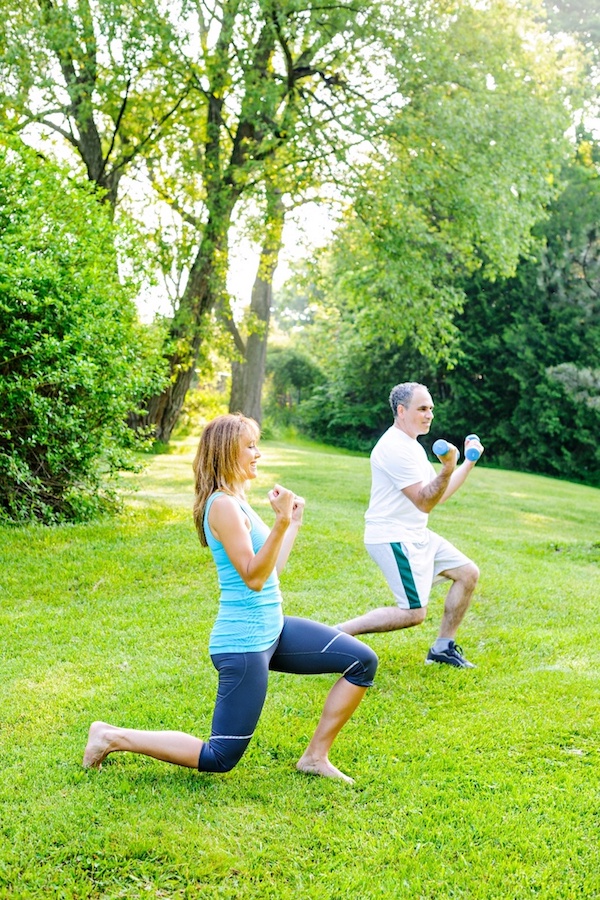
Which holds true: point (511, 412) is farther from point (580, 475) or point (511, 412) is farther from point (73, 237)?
point (73, 237)

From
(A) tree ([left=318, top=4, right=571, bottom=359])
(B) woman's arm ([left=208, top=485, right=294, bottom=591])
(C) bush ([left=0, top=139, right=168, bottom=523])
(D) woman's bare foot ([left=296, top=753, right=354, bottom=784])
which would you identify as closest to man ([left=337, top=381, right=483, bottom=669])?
(D) woman's bare foot ([left=296, top=753, right=354, bottom=784])

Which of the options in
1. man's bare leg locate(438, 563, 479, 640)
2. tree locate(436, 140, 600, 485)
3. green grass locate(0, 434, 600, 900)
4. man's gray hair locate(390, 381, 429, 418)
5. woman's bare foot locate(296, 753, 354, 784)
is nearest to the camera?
green grass locate(0, 434, 600, 900)

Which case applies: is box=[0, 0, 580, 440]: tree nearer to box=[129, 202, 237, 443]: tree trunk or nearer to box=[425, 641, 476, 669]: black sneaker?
box=[129, 202, 237, 443]: tree trunk

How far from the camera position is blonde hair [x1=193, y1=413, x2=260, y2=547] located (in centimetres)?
361

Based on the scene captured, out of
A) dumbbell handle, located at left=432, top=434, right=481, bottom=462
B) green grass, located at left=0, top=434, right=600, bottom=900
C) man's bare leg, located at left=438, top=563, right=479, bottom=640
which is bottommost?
green grass, located at left=0, top=434, right=600, bottom=900

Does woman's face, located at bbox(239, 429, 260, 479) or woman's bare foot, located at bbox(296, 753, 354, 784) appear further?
woman's bare foot, located at bbox(296, 753, 354, 784)

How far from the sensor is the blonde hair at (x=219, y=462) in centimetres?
361

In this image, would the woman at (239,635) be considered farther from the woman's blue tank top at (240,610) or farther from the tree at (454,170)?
the tree at (454,170)

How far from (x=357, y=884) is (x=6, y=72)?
14.1 meters

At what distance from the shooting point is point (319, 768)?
13.1 feet

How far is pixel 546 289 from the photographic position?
2542 cm

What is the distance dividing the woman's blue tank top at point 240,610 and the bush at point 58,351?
4.88 meters

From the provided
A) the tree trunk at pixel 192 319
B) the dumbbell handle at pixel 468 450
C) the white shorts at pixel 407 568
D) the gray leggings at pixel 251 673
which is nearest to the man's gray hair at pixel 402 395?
the dumbbell handle at pixel 468 450

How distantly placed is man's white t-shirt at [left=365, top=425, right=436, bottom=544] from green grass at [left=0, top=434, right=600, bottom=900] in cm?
93
